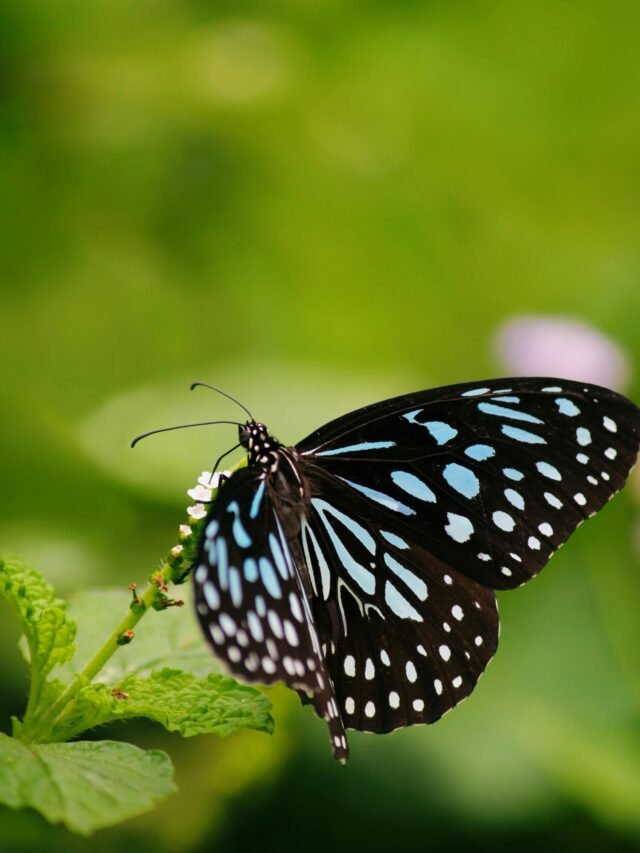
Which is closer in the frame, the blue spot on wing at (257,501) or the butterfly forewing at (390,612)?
the blue spot on wing at (257,501)

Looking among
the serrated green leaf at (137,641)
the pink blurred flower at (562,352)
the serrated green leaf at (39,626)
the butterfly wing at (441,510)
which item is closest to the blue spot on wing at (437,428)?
the butterfly wing at (441,510)

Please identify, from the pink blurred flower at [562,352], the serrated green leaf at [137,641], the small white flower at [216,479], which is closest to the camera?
the small white flower at [216,479]

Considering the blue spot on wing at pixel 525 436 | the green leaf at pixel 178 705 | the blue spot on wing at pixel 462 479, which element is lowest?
the green leaf at pixel 178 705


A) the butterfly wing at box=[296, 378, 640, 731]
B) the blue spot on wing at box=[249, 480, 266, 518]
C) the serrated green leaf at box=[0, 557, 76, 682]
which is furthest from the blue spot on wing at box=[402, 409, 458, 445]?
the serrated green leaf at box=[0, 557, 76, 682]

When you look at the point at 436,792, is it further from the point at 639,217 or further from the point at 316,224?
the point at 639,217

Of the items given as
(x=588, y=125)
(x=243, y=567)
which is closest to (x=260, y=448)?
(x=243, y=567)

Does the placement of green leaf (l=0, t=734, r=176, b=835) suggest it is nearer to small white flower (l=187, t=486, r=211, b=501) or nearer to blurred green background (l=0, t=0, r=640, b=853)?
small white flower (l=187, t=486, r=211, b=501)

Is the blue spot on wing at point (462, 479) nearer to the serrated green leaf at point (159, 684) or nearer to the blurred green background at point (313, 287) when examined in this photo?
the serrated green leaf at point (159, 684)
